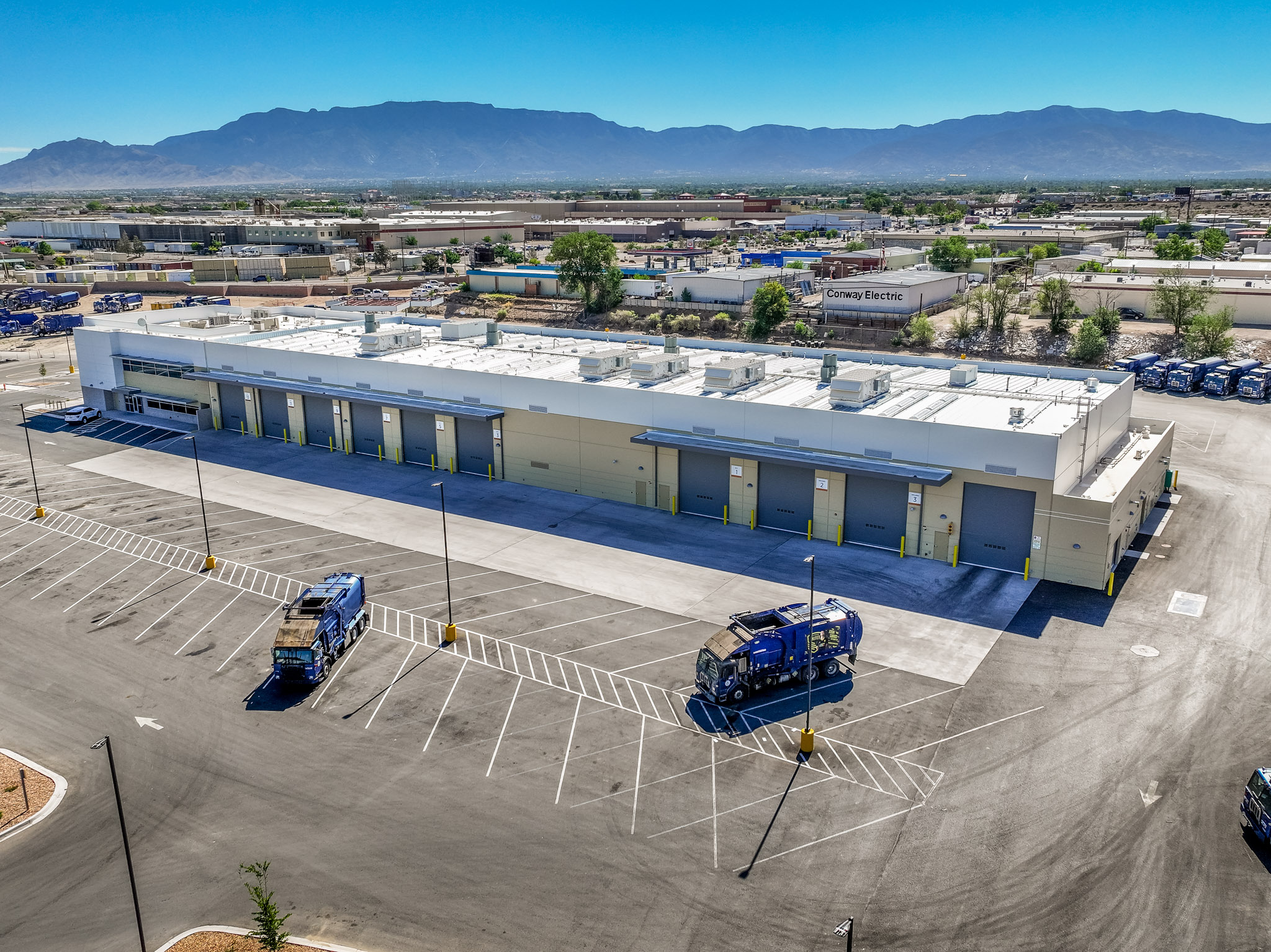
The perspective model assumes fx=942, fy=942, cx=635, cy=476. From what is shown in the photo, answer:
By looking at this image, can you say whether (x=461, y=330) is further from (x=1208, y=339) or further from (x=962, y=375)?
(x=1208, y=339)

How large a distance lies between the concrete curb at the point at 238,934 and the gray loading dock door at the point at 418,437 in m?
32.8

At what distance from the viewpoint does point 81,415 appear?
201 feet

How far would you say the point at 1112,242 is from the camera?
465ft

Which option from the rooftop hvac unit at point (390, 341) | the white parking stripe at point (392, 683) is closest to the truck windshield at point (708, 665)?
the white parking stripe at point (392, 683)

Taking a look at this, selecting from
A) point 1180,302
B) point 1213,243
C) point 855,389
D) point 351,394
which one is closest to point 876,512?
point 855,389

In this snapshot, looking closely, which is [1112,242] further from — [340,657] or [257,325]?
[340,657]

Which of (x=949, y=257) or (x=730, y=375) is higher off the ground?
(x=949, y=257)

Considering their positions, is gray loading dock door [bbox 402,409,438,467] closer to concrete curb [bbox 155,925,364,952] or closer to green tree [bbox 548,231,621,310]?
concrete curb [bbox 155,925,364,952]

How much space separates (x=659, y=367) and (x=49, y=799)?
31141mm

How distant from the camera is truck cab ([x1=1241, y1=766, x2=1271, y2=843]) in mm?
20156

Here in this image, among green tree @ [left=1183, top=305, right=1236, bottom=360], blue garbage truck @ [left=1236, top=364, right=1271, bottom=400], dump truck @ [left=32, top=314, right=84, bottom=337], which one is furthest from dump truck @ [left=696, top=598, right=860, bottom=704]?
dump truck @ [left=32, top=314, right=84, bottom=337]

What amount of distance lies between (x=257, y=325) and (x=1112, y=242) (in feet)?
416

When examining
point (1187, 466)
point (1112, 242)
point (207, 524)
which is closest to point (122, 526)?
point (207, 524)

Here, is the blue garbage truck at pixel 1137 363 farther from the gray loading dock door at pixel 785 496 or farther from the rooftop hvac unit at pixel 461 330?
the rooftop hvac unit at pixel 461 330
